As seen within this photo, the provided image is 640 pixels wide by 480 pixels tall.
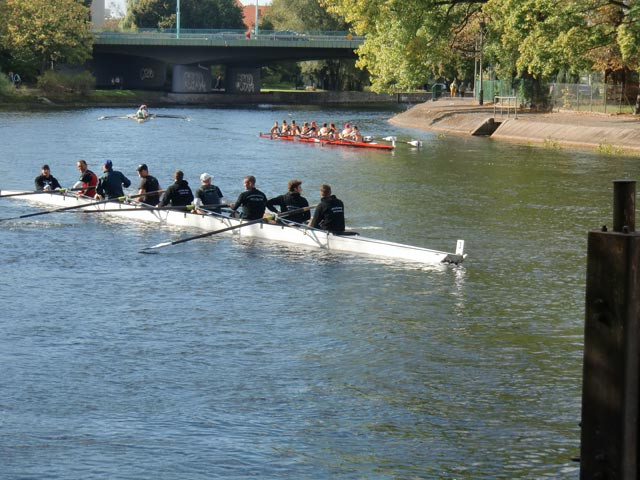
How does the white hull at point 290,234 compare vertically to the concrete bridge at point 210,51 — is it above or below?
below

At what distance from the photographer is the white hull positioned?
80.2 feet

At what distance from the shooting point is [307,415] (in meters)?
14.6

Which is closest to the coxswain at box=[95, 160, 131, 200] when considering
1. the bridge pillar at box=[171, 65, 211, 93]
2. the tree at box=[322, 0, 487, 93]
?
the tree at box=[322, 0, 487, 93]

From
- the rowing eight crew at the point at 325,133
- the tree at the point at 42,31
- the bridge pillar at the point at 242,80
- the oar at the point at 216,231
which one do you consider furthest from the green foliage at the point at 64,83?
the oar at the point at 216,231

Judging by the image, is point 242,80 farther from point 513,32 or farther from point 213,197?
point 213,197

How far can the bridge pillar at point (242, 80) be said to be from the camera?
12825cm

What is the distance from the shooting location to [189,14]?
460 ft

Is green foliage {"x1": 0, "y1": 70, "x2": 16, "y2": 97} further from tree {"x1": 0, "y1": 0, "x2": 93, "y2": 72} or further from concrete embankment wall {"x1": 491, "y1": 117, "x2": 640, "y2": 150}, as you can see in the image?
concrete embankment wall {"x1": 491, "y1": 117, "x2": 640, "y2": 150}

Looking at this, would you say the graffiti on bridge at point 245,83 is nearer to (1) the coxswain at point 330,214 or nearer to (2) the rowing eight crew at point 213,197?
(2) the rowing eight crew at point 213,197

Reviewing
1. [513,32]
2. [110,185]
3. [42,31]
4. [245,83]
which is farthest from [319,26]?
[110,185]

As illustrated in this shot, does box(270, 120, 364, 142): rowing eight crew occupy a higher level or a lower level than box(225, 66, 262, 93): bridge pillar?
lower

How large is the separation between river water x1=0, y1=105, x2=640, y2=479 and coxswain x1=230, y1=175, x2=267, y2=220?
3.49ft

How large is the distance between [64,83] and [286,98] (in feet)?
87.4

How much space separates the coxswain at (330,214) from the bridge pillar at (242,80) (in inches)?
4076
